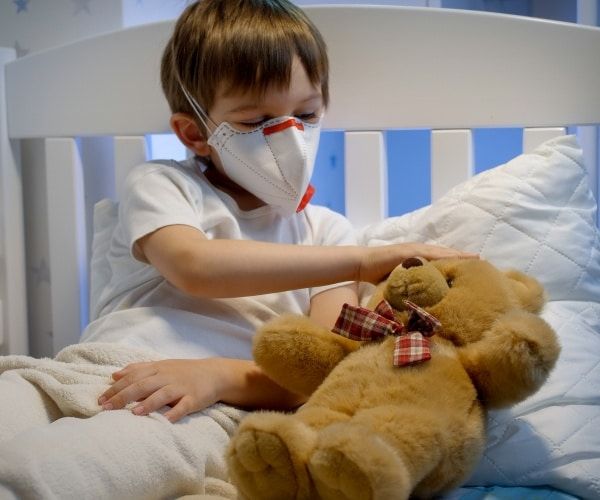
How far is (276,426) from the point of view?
1.98ft

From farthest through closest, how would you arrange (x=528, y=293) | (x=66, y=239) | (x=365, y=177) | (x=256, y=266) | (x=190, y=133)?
(x=66, y=239), (x=365, y=177), (x=190, y=133), (x=256, y=266), (x=528, y=293)

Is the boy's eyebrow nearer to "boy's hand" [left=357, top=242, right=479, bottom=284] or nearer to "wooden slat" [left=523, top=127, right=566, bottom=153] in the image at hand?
"boy's hand" [left=357, top=242, right=479, bottom=284]

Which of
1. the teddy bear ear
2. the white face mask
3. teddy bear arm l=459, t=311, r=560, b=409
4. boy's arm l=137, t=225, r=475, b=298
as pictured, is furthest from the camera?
the white face mask

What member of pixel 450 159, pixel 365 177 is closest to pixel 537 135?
pixel 450 159

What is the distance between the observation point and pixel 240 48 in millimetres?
1051

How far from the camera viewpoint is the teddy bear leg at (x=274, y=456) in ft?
1.97

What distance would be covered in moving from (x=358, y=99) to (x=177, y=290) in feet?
1.49

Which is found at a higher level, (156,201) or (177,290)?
(156,201)

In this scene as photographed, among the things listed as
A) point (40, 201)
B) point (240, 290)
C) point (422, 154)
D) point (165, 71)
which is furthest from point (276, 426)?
point (422, 154)

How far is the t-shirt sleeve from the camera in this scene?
3.37 feet

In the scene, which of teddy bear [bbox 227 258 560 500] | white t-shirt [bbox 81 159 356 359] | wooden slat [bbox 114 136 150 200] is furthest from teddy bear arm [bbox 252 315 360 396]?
wooden slat [bbox 114 136 150 200]

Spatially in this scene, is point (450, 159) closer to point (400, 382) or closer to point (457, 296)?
point (457, 296)

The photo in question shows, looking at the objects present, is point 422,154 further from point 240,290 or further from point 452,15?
point 240,290

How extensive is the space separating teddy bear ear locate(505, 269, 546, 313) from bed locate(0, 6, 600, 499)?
14cm
